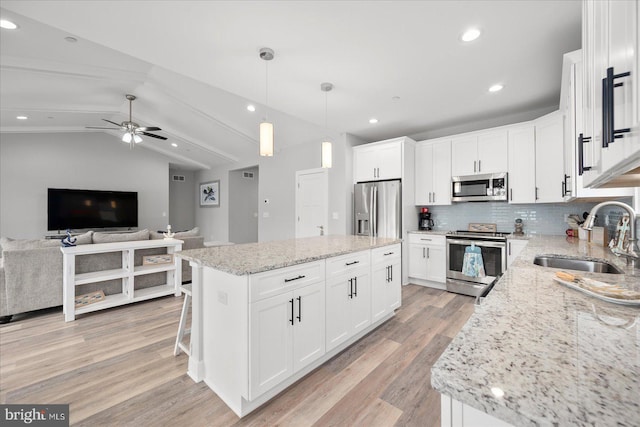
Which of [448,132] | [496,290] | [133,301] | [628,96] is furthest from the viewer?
[448,132]

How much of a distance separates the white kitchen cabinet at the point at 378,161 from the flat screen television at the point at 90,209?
640 centimetres

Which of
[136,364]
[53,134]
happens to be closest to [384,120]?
[136,364]

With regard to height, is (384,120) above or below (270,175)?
above

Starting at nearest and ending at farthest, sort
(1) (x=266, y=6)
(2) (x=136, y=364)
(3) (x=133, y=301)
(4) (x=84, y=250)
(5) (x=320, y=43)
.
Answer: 1. (1) (x=266, y=6)
2. (2) (x=136, y=364)
3. (5) (x=320, y=43)
4. (4) (x=84, y=250)
5. (3) (x=133, y=301)

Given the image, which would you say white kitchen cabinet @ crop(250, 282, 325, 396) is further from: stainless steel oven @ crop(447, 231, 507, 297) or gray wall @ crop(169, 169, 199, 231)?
gray wall @ crop(169, 169, 199, 231)

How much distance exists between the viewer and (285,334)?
1.78 metres

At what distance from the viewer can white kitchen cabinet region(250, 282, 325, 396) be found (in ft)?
5.32

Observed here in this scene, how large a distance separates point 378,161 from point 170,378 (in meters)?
3.90

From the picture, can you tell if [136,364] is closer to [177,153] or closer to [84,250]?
[84,250]

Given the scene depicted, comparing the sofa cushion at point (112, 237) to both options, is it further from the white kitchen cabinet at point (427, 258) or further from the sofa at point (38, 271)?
the white kitchen cabinet at point (427, 258)

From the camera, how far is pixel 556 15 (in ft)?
6.37

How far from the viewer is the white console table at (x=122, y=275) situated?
118 inches

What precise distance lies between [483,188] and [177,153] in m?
7.81

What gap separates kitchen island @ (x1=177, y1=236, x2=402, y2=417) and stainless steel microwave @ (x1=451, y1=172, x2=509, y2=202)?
2.42 m
